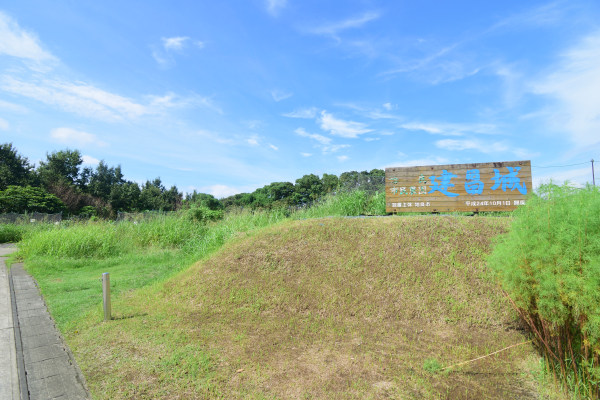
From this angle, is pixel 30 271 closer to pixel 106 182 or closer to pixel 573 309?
pixel 573 309

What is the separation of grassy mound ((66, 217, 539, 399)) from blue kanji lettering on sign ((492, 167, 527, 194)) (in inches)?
112

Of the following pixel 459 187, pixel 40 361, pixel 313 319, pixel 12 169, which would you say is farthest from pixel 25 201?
pixel 459 187

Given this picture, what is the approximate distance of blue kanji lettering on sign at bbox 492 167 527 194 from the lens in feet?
28.3

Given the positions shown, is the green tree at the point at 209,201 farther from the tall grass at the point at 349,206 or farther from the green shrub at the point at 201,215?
the tall grass at the point at 349,206

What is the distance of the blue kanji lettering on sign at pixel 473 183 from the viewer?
8.83 metres

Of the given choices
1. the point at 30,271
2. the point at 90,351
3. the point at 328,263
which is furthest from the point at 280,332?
the point at 30,271

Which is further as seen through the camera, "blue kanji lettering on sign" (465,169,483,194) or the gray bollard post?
"blue kanji lettering on sign" (465,169,483,194)

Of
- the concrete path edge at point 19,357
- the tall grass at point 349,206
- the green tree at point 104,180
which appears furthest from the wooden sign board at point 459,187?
the green tree at point 104,180

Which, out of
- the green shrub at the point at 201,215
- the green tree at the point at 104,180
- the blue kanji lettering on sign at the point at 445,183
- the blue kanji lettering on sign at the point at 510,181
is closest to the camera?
the blue kanji lettering on sign at the point at 510,181

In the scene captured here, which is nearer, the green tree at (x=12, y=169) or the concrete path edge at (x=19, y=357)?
the concrete path edge at (x=19, y=357)

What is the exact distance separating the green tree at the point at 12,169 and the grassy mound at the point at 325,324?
3417 centimetres

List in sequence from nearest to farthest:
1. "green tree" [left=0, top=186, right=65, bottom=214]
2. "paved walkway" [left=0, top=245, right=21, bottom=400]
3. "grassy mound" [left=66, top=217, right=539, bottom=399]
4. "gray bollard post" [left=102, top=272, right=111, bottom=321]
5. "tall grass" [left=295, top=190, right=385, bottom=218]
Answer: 1. "grassy mound" [left=66, top=217, right=539, bottom=399]
2. "paved walkway" [left=0, top=245, right=21, bottom=400]
3. "gray bollard post" [left=102, top=272, right=111, bottom=321]
4. "tall grass" [left=295, top=190, right=385, bottom=218]
5. "green tree" [left=0, top=186, right=65, bottom=214]

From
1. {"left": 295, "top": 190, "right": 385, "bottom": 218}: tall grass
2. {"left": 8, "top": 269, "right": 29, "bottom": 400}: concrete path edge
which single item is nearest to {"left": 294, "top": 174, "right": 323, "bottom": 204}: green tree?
{"left": 295, "top": 190, "right": 385, "bottom": 218}: tall grass

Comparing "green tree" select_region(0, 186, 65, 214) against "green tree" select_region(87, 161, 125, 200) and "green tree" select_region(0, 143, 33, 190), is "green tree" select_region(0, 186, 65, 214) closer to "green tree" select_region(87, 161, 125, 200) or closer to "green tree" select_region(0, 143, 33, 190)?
"green tree" select_region(0, 143, 33, 190)
